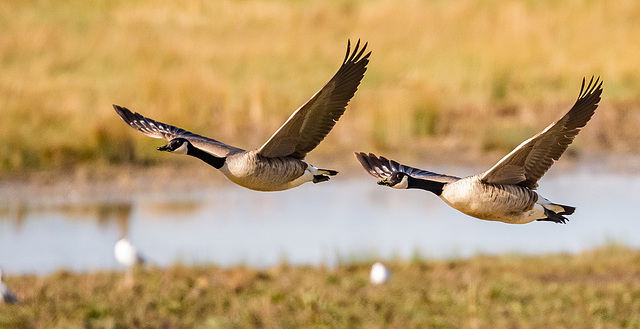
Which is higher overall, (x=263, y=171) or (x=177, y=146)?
(x=177, y=146)

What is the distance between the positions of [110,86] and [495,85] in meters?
12.1

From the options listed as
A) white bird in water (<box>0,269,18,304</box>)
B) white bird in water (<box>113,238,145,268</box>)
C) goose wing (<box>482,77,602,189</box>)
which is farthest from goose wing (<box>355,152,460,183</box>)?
white bird in water (<box>113,238,145,268</box>)

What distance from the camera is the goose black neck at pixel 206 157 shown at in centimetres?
348

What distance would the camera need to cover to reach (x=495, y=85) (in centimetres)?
2789

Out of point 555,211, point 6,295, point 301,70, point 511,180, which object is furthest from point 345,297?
point 301,70

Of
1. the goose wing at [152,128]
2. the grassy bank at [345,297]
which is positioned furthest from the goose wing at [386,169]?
the grassy bank at [345,297]

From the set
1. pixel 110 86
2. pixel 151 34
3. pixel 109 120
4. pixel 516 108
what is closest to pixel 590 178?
pixel 516 108

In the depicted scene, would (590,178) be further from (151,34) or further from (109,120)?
(151,34)

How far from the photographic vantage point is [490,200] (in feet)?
11.7

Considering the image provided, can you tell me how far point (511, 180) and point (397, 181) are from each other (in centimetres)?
55

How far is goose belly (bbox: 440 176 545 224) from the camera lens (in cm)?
348

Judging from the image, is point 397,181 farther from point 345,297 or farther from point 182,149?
point 345,297

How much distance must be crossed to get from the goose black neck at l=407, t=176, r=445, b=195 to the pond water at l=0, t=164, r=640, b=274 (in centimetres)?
1471

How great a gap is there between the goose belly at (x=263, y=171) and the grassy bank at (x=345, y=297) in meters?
9.91
